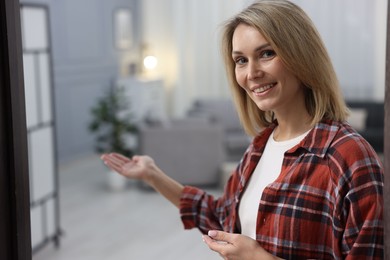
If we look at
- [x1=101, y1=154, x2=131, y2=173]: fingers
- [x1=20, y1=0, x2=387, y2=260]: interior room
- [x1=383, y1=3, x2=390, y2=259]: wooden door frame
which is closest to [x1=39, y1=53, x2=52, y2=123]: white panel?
[x1=20, y1=0, x2=387, y2=260]: interior room

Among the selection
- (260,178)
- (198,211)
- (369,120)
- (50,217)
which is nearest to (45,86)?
(50,217)

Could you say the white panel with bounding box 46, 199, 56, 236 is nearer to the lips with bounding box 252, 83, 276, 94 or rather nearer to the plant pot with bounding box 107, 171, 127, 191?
the plant pot with bounding box 107, 171, 127, 191

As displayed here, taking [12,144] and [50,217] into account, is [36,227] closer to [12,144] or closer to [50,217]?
[50,217]

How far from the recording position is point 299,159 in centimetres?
85

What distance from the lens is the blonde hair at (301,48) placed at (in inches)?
32.2

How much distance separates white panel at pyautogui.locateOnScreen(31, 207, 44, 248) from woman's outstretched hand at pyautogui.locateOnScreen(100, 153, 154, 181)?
6.07 feet

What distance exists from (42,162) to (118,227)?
72 cm

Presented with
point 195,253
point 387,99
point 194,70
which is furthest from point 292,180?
point 194,70

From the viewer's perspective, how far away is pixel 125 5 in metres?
6.17

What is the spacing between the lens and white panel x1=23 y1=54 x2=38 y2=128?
108 inches

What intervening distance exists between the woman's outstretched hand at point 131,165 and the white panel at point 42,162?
1.76 meters

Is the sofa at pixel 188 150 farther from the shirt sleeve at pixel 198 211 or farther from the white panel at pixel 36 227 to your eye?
the shirt sleeve at pixel 198 211

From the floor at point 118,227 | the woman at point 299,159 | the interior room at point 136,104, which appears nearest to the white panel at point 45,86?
the interior room at point 136,104

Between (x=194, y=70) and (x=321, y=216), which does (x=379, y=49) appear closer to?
(x=194, y=70)
